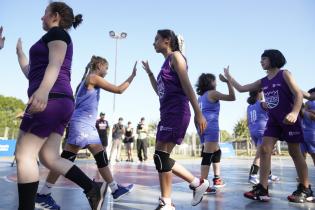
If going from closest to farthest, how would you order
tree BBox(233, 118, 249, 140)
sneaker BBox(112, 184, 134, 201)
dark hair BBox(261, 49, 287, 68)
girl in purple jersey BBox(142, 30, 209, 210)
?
girl in purple jersey BBox(142, 30, 209, 210)
sneaker BBox(112, 184, 134, 201)
dark hair BBox(261, 49, 287, 68)
tree BBox(233, 118, 249, 140)

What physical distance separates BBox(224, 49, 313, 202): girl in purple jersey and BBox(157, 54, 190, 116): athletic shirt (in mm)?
1542

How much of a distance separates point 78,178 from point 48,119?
751mm

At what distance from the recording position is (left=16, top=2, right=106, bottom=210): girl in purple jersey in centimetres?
249

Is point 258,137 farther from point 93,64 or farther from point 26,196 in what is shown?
point 26,196

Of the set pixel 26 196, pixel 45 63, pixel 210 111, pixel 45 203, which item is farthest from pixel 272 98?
pixel 26 196

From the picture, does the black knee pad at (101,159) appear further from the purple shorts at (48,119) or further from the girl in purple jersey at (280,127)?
the girl in purple jersey at (280,127)

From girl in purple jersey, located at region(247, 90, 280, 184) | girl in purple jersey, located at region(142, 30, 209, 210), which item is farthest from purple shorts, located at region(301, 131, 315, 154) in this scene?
girl in purple jersey, located at region(142, 30, 209, 210)

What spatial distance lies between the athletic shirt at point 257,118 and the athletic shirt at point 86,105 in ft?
12.1

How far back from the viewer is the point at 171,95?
141 inches

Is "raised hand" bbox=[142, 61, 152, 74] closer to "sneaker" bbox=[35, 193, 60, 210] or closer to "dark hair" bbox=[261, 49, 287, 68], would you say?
"dark hair" bbox=[261, 49, 287, 68]

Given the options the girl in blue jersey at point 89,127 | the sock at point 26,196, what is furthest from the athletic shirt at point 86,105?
the sock at point 26,196

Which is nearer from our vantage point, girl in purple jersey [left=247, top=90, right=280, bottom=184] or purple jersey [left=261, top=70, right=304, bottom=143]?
purple jersey [left=261, top=70, right=304, bottom=143]

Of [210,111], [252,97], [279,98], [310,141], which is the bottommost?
[310,141]

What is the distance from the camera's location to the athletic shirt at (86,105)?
13.9 ft
